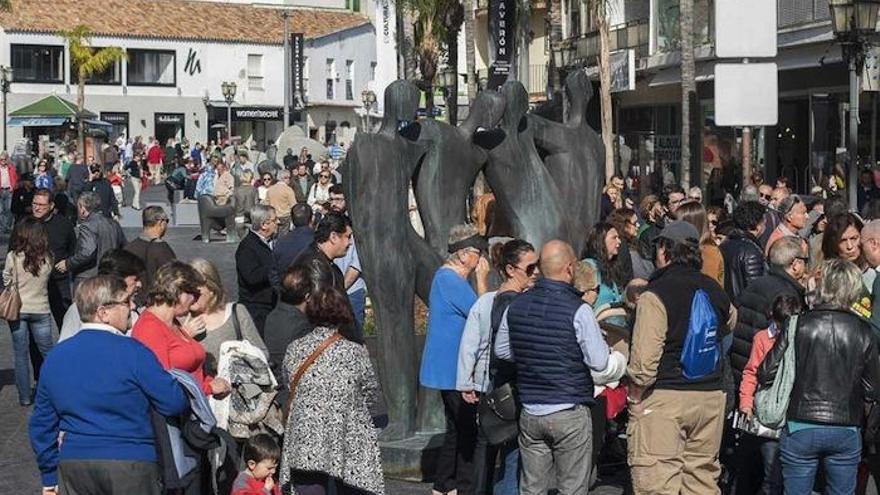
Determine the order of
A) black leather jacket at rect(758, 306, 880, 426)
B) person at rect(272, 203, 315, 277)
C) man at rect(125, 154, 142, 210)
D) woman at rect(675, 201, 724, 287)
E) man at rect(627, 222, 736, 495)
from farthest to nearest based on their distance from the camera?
man at rect(125, 154, 142, 210)
person at rect(272, 203, 315, 277)
woman at rect(675, 201, 724, 287)
man at rect(627, 222, 736, 495)
black leather jacket at rect(758, 306, 880, 426)

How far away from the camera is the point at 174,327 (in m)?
8.69

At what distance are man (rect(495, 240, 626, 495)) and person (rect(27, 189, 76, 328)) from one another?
7.04 metres

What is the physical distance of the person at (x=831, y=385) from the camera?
859 centimetres

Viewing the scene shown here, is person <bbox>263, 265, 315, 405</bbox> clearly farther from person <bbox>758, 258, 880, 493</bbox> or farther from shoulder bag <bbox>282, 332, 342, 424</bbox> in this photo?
person <bbox>758, 258, 880, 493</bbox>

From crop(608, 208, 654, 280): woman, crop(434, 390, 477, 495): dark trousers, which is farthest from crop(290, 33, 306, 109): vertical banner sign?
crop(434, 390, 477, 495): dark trousers

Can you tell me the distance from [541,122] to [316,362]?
5.57 m

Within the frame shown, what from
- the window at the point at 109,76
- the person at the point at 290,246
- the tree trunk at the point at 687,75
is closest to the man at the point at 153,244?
the person at the point at 290,246

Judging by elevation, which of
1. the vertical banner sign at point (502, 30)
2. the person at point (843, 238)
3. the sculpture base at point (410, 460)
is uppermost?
the vertical banner sign at point (502, 30)

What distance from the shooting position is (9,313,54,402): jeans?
1431 cm

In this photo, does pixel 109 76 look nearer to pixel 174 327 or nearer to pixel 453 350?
pixel 453 350

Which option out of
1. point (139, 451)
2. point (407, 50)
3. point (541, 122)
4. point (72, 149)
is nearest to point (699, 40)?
point (407, 50)

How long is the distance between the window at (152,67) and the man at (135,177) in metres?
14.0

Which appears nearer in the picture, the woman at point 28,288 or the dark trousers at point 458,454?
the dark trousers at point 458,454

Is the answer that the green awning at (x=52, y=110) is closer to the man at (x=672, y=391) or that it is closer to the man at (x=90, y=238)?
the man at (x=90, y=238)
